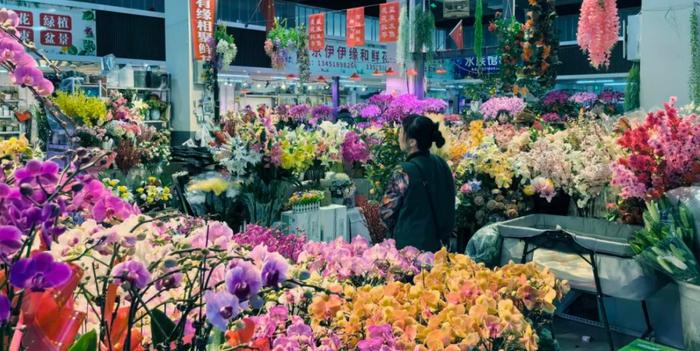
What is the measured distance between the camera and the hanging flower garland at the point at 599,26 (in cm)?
681

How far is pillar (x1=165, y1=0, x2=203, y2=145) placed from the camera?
1155cm

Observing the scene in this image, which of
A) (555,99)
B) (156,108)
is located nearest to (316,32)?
(156,108)

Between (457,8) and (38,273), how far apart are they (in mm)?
11490

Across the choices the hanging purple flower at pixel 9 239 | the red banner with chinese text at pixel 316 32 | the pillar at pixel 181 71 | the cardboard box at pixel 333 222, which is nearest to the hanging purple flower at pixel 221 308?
the hanging purple flower at pixel 9 239

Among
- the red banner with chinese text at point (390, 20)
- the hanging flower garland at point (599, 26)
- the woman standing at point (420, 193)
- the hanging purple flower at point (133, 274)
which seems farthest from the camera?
the red banner with chinese text at point (390, 20)

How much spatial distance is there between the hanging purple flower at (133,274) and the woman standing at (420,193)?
278cm

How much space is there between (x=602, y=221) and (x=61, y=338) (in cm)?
389

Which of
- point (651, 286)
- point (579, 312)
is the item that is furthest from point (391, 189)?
point (579, 312)

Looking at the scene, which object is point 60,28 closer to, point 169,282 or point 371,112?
point 371,112

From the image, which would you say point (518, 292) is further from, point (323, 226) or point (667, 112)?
point (323, 226)

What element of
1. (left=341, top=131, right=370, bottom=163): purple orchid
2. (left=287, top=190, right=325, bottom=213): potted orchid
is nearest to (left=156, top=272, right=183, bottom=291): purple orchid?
(left=287, top=190, right=325, bottom=213): potted orchid

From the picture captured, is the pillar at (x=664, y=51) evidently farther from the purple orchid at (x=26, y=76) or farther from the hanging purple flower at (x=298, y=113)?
the purple orchid at (x=26, y=76)

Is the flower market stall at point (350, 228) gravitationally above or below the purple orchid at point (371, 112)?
below

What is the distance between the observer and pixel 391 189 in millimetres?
3680
